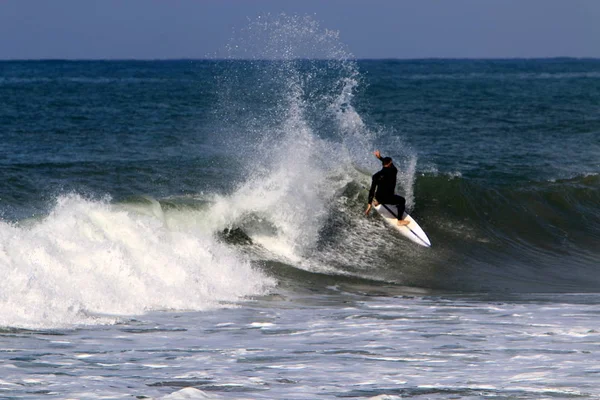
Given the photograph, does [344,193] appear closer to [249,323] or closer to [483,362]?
[249,323]

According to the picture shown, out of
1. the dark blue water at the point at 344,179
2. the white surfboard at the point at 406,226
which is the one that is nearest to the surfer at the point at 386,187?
the white surfboard at the point at 406,226

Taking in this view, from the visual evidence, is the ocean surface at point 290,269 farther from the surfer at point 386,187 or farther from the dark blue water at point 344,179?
the surfer at point 386,187

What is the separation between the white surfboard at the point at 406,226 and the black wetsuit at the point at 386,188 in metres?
0.25

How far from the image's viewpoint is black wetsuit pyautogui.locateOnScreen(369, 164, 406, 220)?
15.4 meters

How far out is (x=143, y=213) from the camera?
14.8m

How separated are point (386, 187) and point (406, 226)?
1029mm

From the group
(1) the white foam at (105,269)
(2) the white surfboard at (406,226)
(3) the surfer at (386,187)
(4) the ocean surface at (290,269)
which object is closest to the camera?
(4) the ocean surface at (290,269)

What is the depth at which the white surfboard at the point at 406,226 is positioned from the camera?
16.1 meters

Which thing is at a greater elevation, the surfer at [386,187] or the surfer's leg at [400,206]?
the surfer at [386,187]

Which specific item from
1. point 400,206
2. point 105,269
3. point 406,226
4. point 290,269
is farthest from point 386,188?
point 105,269

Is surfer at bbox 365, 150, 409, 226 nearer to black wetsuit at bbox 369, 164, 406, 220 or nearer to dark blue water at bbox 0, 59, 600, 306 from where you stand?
black wetsuit at bbox 369, 164, 406, 220

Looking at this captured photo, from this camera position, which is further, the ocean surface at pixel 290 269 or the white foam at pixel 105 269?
the white foam at pixel 105 269

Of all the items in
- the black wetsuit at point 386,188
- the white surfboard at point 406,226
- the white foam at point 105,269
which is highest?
the black wetsuit at point 386,188

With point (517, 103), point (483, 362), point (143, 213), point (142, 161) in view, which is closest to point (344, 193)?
point (143, 213)
